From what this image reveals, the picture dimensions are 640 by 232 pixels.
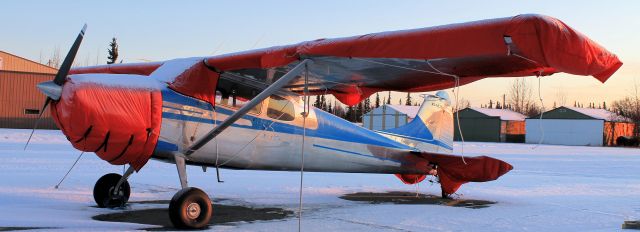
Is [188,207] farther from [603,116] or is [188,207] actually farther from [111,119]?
[603,116]

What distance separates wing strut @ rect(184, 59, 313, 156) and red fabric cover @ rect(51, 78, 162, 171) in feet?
1.80

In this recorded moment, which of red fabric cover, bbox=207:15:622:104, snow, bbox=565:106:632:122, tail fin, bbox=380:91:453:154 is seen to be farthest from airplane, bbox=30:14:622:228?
snow, bbox=565:106:632:122

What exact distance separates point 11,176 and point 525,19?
414 inches

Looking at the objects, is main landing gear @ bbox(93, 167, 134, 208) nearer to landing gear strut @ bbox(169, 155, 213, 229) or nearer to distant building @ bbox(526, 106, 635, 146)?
landing gear strut @ bbox(169, 155, 213, 229)

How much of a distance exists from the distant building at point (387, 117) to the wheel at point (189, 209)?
56.2 m

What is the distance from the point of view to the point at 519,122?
2502 inches

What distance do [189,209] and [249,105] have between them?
1.39 metres

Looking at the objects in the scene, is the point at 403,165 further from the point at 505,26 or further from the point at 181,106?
the point at 505,26

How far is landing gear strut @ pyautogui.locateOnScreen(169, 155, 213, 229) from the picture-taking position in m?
6.89

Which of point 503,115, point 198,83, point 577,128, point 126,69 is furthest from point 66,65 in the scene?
point 503,115

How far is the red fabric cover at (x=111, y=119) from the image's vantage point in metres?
6.49

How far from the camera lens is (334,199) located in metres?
10.5

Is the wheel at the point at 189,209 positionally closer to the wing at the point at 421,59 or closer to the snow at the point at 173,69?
the wing at the point at 421,59

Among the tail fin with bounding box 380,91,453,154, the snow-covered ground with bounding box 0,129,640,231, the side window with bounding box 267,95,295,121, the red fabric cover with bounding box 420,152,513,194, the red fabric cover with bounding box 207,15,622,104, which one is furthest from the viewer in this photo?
the tail fin with bounding box 380,91,453,154
